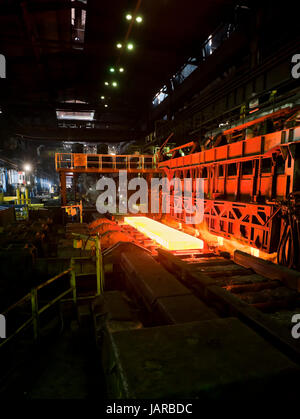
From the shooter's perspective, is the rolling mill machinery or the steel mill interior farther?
the rolling mill machinery

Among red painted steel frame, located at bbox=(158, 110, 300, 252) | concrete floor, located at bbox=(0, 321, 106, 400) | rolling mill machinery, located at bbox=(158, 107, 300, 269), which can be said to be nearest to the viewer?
concrete floor, located at bbox=(0, 321, 106, 400)

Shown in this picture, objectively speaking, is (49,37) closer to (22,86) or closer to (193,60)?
(22,86)

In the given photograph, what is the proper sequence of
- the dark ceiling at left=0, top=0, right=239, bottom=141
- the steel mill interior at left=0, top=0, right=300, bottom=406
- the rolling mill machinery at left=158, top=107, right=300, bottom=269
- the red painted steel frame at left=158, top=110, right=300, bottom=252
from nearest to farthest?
1. the steel mill interior at left=0, top=0, right=300, bottom=406
2. the rolling mill machinery at left=158, top=107, right=300, bottom=269
3. the red painted steel frame at left=158, top=110, right=300, bottom=252
4. the dark ceiling at left=0, top=0, right=239, bottom=141

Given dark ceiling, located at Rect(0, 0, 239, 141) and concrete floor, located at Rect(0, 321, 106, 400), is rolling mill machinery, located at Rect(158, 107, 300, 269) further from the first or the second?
dark ceiling, located at Rect(0, 0, 239, 141)

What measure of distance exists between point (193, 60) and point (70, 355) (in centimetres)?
1916

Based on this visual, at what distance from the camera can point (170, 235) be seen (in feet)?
24.8

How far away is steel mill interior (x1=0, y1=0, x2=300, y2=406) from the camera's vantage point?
5.77 feet

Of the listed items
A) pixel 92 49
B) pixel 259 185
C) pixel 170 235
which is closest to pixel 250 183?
pixel 259 185

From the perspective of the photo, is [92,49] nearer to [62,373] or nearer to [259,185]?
[259,185]

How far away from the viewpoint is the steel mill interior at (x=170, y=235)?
176 cm

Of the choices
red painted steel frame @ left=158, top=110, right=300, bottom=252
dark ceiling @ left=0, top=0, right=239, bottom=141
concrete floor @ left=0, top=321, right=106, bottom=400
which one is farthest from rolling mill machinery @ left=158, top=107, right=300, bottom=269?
dark ceiling @ left=0, top=0, right=239, bottom=141

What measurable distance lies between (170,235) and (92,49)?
46.5ft

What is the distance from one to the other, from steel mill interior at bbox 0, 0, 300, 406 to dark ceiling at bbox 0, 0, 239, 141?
0.39 feet

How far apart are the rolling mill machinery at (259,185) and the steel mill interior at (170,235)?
4cm
